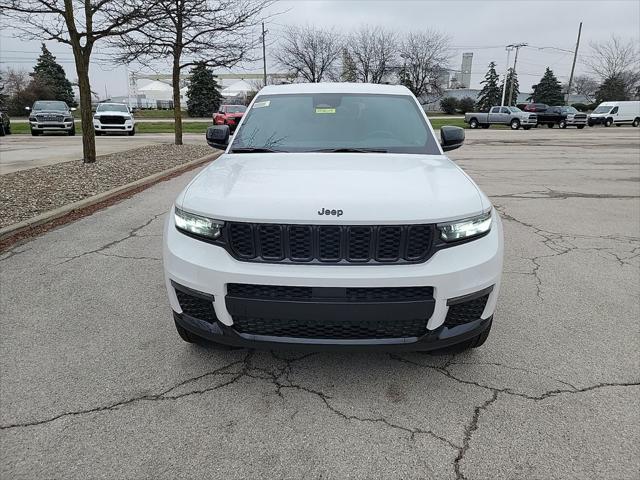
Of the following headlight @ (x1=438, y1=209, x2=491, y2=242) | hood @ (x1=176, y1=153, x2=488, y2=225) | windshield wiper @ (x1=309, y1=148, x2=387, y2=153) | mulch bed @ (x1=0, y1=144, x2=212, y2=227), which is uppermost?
windshield wiper @ (x1=309, y1=148, x2=387, y2=153)

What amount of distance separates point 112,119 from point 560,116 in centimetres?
3412

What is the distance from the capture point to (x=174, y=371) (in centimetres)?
286

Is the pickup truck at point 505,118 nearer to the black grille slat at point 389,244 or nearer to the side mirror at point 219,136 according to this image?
the side mirror at point 219,136

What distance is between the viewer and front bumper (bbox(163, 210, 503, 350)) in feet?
7.43

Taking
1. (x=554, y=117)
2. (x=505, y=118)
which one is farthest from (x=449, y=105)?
(x=505, y=118)

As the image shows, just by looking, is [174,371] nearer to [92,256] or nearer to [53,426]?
[53,426]

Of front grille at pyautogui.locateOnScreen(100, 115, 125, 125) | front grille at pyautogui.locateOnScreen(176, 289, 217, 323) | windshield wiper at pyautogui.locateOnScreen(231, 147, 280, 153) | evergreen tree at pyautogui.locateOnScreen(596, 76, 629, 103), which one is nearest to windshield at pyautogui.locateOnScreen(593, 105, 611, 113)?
evergreen tree at pyautogui.locateOnScreen(596, 76, 629, 103)

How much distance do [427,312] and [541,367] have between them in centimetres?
116

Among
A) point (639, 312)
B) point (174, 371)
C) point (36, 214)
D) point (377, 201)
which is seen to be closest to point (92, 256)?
point (36, 214)

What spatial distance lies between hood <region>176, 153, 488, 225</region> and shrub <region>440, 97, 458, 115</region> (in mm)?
63521

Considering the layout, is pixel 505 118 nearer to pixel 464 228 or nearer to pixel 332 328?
pixel 464 228

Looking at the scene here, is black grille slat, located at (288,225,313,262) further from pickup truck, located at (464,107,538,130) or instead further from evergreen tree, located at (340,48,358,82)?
evergreen tree, located at (340,48,358,82)

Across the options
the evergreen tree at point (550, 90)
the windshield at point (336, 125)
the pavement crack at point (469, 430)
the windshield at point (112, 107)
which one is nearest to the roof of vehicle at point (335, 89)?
the windshield at point (336, 125)

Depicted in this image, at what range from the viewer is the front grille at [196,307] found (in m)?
2.45
